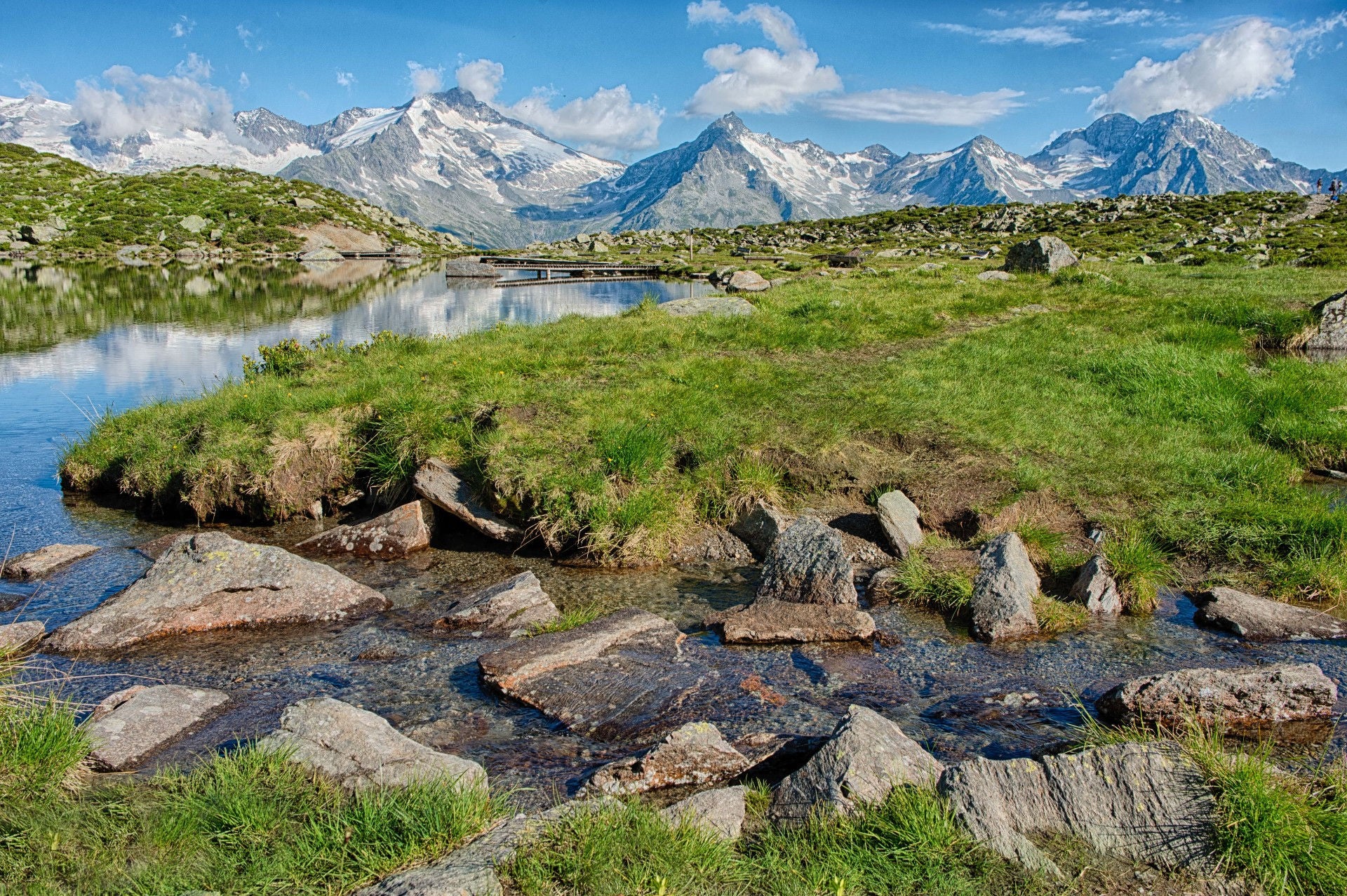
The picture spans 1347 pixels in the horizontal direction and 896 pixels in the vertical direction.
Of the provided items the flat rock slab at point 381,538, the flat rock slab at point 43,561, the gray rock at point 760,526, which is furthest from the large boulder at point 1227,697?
the flat rock slab at point 43,561

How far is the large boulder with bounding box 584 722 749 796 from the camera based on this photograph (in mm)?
7171

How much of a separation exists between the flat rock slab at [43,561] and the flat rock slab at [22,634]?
8.13ft

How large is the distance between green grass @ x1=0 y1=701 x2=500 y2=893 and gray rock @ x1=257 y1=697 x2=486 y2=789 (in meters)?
0.17

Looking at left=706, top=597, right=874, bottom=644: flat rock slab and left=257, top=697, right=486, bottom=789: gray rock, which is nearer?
left=257, top=697, right=486, bottom=789: gray rock

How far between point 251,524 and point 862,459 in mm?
12149

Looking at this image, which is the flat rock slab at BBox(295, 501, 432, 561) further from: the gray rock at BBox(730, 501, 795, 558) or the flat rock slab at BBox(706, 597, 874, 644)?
the flat rock slab at BBox(706, 597, 874, 644)

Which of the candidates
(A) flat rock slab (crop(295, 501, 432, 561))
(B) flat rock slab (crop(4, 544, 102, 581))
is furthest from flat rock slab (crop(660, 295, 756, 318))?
(B) flat rock slab (crop(4, 544, 102, 581))

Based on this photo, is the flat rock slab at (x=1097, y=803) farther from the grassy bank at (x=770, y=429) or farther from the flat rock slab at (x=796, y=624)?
the grassy bank at (x=770, y=429)

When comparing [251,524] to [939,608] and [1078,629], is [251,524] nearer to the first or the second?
[939,608]

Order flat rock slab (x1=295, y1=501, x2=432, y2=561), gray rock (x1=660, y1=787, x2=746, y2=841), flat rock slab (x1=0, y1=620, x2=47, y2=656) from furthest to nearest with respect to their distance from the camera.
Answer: flat rock slab (x1=295, y1=501, x2=432, y2=561) < flat rock slab (x1=0, y1=620, x2=47, y2=656) < gray rock (x1=660, y1=787, x2=746, y2=841)

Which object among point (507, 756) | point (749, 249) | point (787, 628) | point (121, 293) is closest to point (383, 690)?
point (507, 756)

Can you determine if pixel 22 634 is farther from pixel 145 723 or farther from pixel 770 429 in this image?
pixel 770 429

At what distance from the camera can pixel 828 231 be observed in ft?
342

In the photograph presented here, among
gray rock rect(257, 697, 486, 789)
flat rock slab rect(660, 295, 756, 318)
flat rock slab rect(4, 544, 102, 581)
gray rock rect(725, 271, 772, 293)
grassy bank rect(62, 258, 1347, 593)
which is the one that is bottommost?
flat rock slab rect(4, 544, 102, 581)
